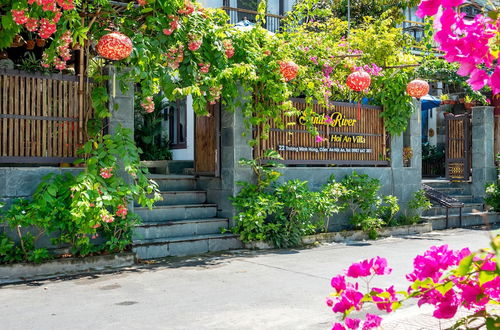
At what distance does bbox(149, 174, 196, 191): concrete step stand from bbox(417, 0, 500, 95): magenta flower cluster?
9105mm

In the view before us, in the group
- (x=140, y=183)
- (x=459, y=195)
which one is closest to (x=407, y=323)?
(x=140, y=183)

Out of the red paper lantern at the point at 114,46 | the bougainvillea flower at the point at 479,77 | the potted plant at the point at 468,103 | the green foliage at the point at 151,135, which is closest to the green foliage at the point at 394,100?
the potted plant at the point at 468,103

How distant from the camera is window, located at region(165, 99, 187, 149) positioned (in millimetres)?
16953

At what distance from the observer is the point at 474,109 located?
16156mm

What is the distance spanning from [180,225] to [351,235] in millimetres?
3817

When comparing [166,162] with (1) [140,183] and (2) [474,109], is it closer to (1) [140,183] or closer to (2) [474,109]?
(1) [140,183]

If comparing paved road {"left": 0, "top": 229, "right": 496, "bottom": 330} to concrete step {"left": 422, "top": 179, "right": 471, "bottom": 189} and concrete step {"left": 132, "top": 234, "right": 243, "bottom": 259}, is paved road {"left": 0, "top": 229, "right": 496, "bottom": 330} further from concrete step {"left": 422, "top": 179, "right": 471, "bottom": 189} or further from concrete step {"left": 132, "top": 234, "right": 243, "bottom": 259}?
concrete step {"left": 422, "top": 179, "right": 471, "bottom": 189}

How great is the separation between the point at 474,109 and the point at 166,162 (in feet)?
29.6

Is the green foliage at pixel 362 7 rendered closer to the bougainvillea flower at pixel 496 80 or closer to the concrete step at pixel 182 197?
the concrete step at pixel 182 197

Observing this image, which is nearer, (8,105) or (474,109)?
(8,105)

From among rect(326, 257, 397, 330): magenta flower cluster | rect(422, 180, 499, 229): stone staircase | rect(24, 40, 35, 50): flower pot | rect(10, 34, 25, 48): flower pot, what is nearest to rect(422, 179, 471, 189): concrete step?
rect(422, 180, 499, 229): stone staircase

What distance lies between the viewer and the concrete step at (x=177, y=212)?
9.80m

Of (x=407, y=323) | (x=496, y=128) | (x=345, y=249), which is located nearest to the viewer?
(x=407, y=323)

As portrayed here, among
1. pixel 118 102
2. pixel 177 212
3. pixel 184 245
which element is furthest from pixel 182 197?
pixel 118 102
